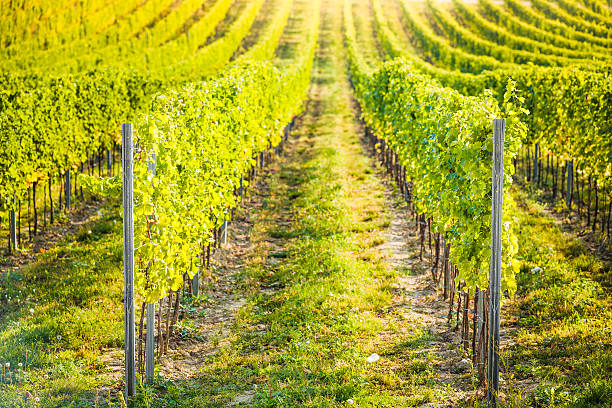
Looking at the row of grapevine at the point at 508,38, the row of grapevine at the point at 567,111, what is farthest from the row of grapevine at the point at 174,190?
the row of grapevine at the point at 508,38

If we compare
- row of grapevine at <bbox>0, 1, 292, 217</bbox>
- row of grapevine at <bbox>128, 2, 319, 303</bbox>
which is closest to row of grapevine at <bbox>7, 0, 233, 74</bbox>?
row of grapevine at <bbox>0, 1, 292, 217</bbox>

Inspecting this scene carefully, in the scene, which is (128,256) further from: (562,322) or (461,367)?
(562,322)

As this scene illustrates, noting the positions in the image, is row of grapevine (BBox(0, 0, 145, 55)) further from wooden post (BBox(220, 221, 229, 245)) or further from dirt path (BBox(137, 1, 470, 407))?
wooden post (BBox(220, 221, 229, 245))

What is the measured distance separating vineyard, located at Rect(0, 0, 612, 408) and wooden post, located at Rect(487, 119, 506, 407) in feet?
0.07

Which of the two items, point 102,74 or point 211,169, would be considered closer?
point 211,169

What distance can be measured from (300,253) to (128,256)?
19.8 ft

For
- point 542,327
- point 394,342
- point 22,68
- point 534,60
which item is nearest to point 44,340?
point 394,342

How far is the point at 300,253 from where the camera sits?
13.1m

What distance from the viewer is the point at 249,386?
7.84m

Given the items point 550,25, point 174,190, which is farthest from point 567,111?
point 550,25

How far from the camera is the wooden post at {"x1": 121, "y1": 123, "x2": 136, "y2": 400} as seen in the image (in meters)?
7.32

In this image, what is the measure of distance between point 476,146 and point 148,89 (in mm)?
16959

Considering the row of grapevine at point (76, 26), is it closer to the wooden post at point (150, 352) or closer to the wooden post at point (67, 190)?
the wooden post at point (67, 190)

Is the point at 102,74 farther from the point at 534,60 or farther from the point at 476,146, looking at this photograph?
the point at 534,60
